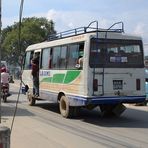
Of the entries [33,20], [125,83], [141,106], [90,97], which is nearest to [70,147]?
[90,97]

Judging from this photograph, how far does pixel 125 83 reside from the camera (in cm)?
1481

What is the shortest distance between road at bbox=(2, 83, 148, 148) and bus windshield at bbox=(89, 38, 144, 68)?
1.82 meters

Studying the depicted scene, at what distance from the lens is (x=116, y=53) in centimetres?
1481

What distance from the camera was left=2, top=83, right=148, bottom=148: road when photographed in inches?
416

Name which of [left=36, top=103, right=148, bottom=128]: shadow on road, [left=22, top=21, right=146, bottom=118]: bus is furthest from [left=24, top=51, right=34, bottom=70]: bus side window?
[left=22, top=21, right=146, bottom=118]: bus

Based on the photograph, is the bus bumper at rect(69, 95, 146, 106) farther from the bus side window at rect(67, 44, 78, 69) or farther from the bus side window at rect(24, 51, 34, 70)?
the bus side window at rect(24, 51, 34, 70)

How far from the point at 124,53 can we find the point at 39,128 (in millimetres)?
3980

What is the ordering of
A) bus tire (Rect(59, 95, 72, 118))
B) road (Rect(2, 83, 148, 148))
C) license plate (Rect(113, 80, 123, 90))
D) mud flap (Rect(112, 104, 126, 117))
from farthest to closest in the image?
mud flap (Rect(112, 104, 126, 117)), bus tire (Rect(59, 95, 72, 118)), license plate (Rect(113, 80, 123, 90)), road (Rect(2, 83, 148, 148))

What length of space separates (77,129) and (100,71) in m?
2.31

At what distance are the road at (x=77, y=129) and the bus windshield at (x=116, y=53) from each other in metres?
1.82

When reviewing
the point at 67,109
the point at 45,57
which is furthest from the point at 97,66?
the point at 45,57

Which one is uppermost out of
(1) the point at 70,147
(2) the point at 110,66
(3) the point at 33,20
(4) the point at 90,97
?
(3) the point at 33,20

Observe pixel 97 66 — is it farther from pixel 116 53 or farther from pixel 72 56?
pixel 72 56

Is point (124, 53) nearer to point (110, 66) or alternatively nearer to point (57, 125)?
point (110, 66)
